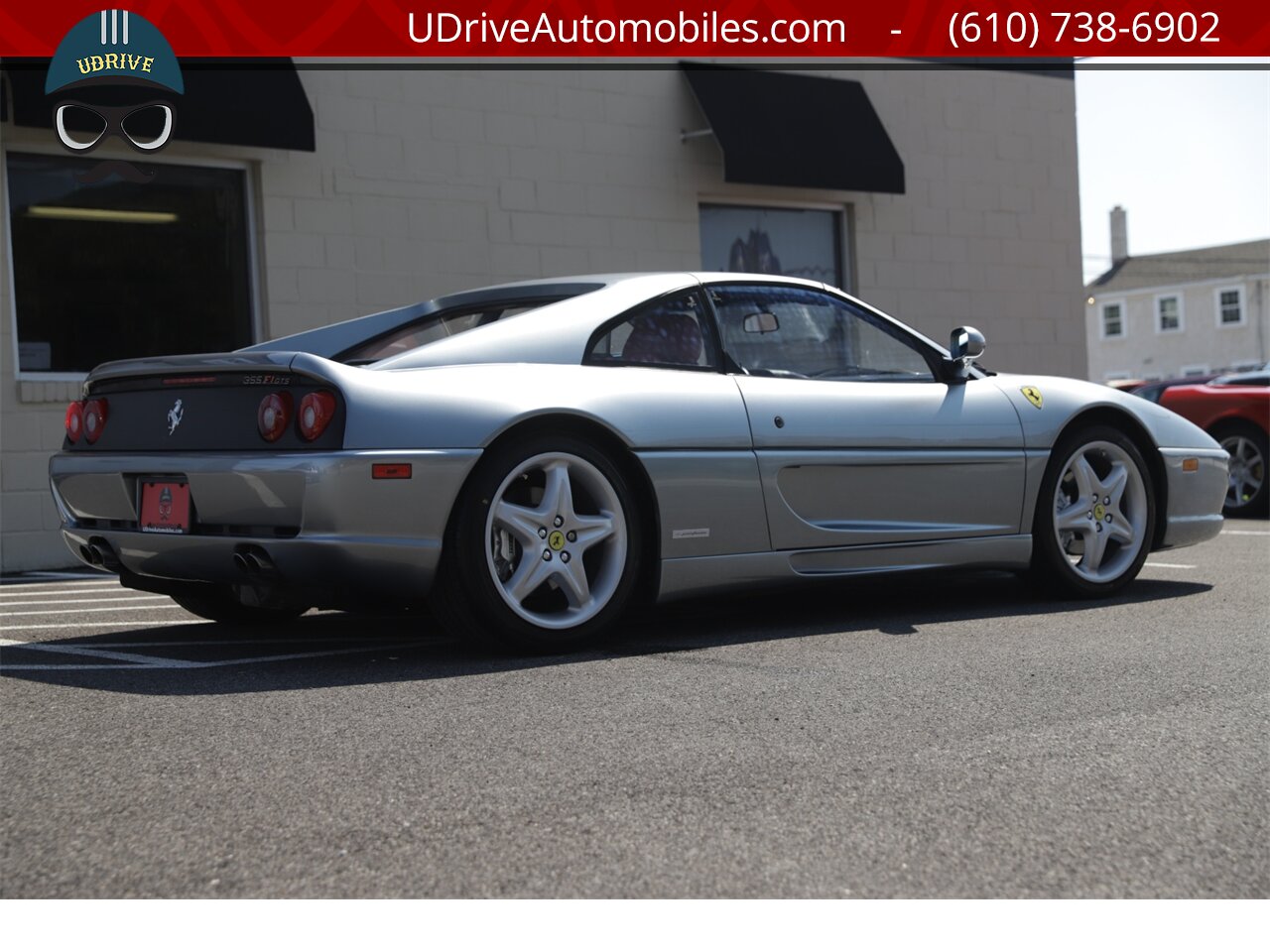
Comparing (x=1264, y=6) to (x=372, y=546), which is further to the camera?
(x=1264, y=6)

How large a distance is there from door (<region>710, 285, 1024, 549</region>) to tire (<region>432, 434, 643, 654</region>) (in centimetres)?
67

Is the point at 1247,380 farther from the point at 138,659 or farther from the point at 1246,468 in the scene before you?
the point at 138,659

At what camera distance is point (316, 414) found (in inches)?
179

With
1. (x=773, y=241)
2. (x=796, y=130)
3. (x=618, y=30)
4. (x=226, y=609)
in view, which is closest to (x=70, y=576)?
(x=226, y=609)

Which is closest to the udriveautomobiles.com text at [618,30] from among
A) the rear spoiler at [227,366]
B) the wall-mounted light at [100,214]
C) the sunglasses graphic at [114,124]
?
the sunglasses graphic at [114,124]

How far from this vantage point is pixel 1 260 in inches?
356

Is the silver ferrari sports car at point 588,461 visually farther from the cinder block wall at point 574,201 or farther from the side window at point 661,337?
the cinder block wall at point 574,201

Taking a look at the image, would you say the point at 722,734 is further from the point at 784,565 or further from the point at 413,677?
the point at 784,565

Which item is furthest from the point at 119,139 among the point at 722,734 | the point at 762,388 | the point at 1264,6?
the point at 1264,6

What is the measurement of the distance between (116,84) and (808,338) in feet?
17.1

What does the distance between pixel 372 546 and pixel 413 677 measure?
15.7 inches

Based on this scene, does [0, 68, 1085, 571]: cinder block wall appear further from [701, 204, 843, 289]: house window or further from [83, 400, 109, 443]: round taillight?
[83, 400, 109, 443]: round taillight

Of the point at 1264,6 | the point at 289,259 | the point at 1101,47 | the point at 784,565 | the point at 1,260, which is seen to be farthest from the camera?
the point at 1101,47

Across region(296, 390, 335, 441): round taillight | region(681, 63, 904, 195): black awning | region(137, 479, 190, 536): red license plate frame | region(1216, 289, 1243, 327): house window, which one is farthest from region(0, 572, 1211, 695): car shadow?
region(1216, 289, 1243, 327): house window
